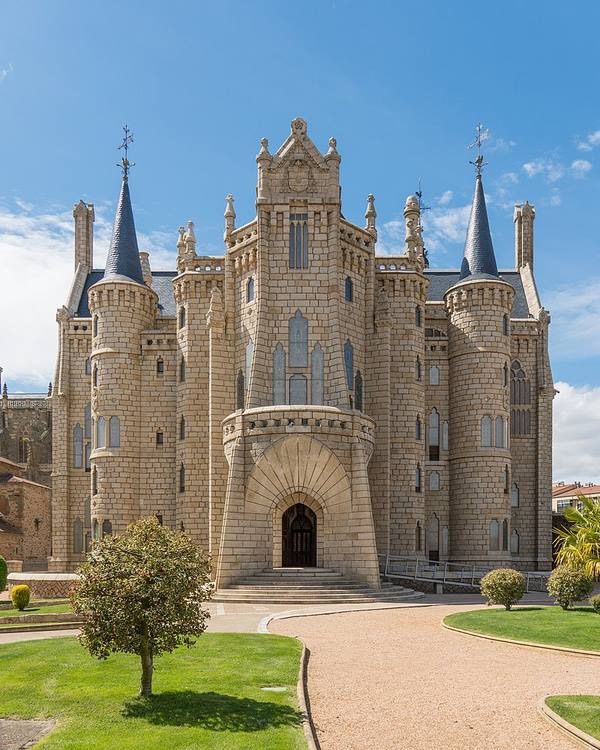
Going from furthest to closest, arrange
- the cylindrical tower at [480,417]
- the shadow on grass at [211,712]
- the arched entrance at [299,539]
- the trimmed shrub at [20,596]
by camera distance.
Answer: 1. the cylindrical tower at [480,417]
2. the arched entrance at [299,539]
3. the trimmed shrub at [20,596]
4. the shadow on grass at [211,712]

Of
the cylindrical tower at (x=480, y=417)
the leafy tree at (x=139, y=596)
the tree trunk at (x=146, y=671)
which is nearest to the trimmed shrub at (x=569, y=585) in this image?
the cylindrical tower at (x=480, y=417)

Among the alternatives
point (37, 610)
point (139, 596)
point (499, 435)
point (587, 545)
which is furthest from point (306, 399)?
point (139, 596)

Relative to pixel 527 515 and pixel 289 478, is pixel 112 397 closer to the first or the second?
pixel 289 478

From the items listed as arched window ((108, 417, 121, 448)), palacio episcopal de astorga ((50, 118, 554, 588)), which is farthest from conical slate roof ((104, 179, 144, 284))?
arched window ((108, 417, 121, 448))

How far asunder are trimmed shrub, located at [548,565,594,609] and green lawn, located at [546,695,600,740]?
1357 cm

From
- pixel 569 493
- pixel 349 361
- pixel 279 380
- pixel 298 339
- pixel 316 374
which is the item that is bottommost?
pixel 569 493

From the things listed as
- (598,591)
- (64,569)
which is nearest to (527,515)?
(598,591)

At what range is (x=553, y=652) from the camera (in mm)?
20391

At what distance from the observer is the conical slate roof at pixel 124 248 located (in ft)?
159

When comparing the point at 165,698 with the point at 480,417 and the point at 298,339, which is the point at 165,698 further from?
the point at 480,417

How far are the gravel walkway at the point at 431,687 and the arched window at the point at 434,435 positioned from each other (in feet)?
78.8

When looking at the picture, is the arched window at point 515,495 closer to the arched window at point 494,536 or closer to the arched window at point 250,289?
the arched window at point 494,536

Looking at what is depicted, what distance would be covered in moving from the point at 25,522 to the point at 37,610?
2873cm

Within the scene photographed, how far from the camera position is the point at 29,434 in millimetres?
69875
